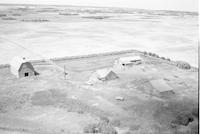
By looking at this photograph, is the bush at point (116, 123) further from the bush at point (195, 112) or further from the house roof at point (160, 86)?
the house roof at point (160, 86)

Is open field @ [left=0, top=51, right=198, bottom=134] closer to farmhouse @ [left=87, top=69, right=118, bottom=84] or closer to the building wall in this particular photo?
farmhouse @ [left=87, top=69, right=118, bottom=84]

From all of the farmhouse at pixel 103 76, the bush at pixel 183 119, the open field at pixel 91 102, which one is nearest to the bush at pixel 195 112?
the open field at pixel 91 102

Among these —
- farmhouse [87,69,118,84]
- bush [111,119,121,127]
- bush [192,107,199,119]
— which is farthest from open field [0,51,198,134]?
farmhouse [87,69,118,84]

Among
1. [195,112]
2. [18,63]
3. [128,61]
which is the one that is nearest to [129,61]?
[128,61]

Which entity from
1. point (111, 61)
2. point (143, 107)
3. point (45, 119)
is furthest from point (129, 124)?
point (111, 61)

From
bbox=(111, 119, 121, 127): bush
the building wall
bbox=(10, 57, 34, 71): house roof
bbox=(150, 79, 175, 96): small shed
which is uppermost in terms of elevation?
bbox=(10, 57, 34, 71): house roof
